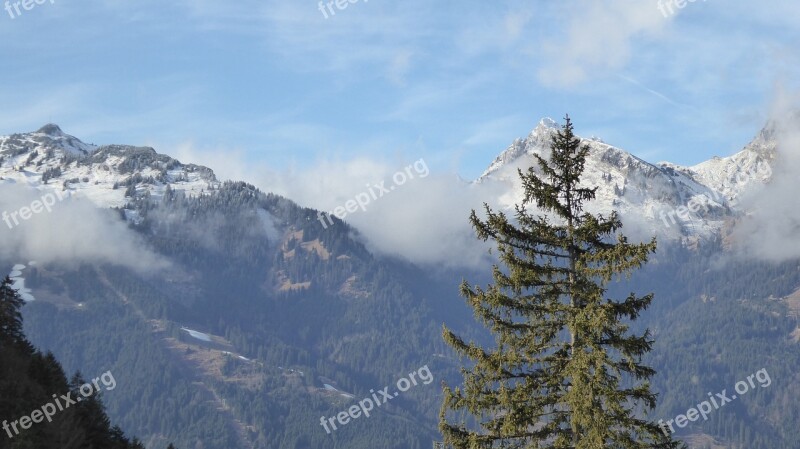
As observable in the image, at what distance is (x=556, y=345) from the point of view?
3030 cm

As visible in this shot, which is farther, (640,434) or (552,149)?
(552,149)

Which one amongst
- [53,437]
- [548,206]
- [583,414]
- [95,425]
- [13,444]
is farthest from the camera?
[95,425]

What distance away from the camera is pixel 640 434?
29.5 m

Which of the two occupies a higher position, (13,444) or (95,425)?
(95,425)

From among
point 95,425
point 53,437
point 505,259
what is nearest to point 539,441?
point 505,259

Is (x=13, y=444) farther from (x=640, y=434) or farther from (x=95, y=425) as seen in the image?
(x=640, y=434)

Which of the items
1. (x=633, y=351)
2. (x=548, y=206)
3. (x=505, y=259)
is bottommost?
(x=633, y=351)

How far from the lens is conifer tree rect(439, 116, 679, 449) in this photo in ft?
95.3

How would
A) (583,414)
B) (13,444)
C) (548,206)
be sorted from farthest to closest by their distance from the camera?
(13,444) → (548,206) → (583,414)

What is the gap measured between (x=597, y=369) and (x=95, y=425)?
197ft

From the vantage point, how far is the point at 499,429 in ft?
98.7

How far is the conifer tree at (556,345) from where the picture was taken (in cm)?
2905

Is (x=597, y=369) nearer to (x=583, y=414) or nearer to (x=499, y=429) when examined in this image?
(x=583, y=414)

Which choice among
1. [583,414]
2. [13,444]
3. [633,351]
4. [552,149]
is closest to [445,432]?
[583,414]
